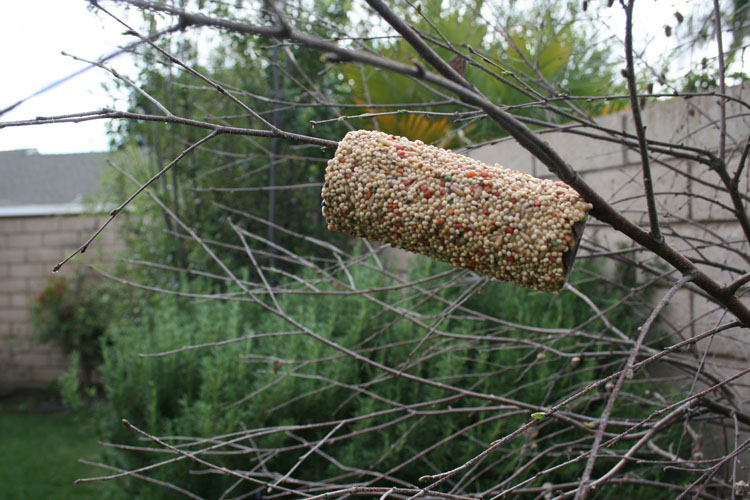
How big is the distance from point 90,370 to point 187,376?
415 cm

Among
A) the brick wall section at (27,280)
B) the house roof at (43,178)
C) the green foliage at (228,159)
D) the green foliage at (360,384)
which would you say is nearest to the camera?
the green foliage at (360,384)

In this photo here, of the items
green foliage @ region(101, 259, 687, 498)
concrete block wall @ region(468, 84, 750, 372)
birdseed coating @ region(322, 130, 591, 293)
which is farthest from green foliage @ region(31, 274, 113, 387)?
birdseed coating @ region(322, 130, 591, 293)

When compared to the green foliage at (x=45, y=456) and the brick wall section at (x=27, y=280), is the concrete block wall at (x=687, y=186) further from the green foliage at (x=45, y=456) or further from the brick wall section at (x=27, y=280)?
the brick wall section at (x=27, y=280)

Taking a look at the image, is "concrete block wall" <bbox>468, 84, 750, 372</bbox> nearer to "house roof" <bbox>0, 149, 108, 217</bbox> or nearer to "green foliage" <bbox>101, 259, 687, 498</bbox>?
"green foliage" <bbox>101, 259, 687, 498</bbox>

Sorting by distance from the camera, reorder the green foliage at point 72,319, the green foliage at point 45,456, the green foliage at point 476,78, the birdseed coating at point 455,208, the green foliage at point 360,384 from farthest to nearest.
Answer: the green foliage at point 72,319 → the green foliage at point 45,456 → the green foliage at point 476,78 → the green foliage at point 360,384 → the birdseed coating at point 455,208

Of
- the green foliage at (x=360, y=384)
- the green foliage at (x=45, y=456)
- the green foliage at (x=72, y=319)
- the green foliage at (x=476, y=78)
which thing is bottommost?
the green foliage at (x=45, y=456)

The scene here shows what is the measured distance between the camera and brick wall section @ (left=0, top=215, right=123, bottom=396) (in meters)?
6.75

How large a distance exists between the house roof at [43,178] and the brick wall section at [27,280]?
2.05 metres

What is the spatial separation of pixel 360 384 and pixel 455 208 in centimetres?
133

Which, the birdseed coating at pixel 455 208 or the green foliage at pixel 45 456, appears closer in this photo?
the birdseed coating at pixel 455 208

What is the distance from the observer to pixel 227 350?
2.84m

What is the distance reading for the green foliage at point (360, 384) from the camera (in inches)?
94.5

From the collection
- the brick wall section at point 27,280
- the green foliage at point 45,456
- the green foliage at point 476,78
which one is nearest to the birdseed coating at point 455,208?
the green foliage at point 476,78

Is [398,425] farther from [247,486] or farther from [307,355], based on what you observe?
[247,486]
